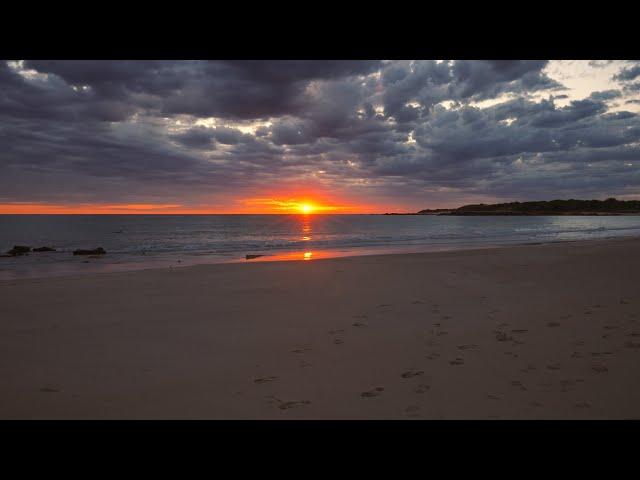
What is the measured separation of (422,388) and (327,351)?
4.90ft

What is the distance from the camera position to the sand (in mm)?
3523

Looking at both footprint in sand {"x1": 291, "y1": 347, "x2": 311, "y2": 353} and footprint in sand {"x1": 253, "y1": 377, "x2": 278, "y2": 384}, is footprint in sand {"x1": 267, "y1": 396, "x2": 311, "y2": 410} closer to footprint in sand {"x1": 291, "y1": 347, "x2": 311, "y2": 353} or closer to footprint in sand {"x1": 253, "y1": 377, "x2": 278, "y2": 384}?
footprint in sand {"x1": 253, "y1": 377, "x2": 278, "y2": 384}

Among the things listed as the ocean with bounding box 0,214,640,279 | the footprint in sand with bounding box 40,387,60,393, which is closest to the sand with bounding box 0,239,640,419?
the footprint in sand with bounding box 40,387,60,393

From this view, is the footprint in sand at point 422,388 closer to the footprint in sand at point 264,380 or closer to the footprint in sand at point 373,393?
the footprint in sand at point 373,393

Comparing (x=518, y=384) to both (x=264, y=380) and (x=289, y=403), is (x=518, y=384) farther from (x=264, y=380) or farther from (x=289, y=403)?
(x=264, y=380)

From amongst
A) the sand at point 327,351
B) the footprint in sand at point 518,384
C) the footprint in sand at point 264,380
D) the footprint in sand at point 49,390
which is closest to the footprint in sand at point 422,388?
the sand at point 327,351

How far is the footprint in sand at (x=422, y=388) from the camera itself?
3.72 m

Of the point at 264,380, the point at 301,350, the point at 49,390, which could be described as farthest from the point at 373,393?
the point at 49,390

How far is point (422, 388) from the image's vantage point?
149 inches

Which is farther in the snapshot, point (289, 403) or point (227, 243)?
point (227, 243)

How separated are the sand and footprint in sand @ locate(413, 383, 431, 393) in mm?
27
